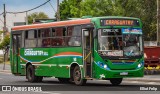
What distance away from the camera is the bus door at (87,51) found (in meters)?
24.5

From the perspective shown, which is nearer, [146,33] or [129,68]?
[129,68]

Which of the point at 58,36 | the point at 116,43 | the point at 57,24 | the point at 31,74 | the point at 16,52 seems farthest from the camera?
the point at 16,52

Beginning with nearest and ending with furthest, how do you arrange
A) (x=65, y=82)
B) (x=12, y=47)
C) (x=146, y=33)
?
(x=65, y=82) → (x=12, y=47) → (x=146, y=33)

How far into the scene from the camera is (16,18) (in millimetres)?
141000

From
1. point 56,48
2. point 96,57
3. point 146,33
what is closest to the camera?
point 96,57

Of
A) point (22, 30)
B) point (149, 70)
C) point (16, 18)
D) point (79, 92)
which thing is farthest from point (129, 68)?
point (16, 18)

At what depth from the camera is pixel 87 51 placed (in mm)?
24625

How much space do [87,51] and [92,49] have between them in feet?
1.67

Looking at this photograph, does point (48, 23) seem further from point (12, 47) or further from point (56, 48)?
point (12, 47)

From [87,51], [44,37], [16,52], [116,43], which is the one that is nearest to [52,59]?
[44,37]

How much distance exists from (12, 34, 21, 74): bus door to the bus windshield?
848 centimetres

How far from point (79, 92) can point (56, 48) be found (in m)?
6.30

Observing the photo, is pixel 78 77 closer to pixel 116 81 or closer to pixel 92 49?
pixel 92 49

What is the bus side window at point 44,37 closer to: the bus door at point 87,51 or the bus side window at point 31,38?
the bus side window at point 31,38
